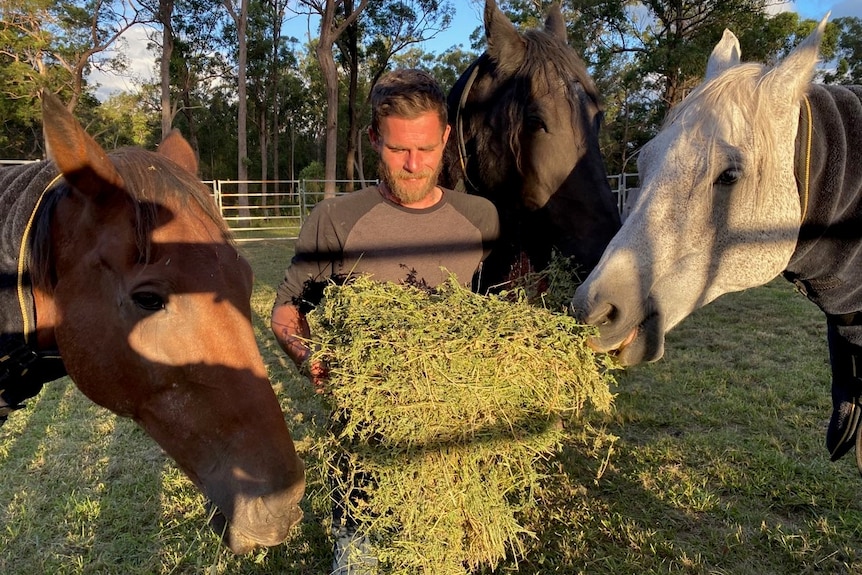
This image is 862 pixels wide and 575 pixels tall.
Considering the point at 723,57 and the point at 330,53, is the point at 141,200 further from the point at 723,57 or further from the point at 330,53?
the point at 330,53

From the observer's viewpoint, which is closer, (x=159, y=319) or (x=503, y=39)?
(x=159, y=319)

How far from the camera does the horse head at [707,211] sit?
1.67 m

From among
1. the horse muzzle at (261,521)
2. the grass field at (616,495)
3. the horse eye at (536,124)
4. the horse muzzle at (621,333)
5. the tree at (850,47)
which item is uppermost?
the tree at (850,47)

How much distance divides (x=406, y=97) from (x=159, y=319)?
1210mm

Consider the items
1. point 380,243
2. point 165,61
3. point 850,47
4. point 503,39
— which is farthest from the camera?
point 850,47

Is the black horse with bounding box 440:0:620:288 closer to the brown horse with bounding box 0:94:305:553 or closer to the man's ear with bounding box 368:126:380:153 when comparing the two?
the man's ear with bounding box 368:126:380:153

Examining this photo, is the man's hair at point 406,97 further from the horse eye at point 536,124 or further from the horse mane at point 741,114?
the horse mane at point 741,114

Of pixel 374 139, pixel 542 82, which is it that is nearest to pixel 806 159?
pixel 542 82

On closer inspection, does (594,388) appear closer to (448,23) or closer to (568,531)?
(568,531)

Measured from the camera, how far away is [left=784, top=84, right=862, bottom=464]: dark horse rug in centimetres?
171

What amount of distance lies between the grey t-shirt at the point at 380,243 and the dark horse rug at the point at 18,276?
2.76 feet

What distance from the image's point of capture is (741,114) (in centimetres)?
167

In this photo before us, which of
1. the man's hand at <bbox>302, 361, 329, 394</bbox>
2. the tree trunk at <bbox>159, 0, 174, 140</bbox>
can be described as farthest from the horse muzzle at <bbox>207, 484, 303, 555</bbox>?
the tree trunk at <bbox>159, 0, 174, 140</bbox>

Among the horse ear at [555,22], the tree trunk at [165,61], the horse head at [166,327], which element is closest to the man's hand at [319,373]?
the horse head at [166,327]
